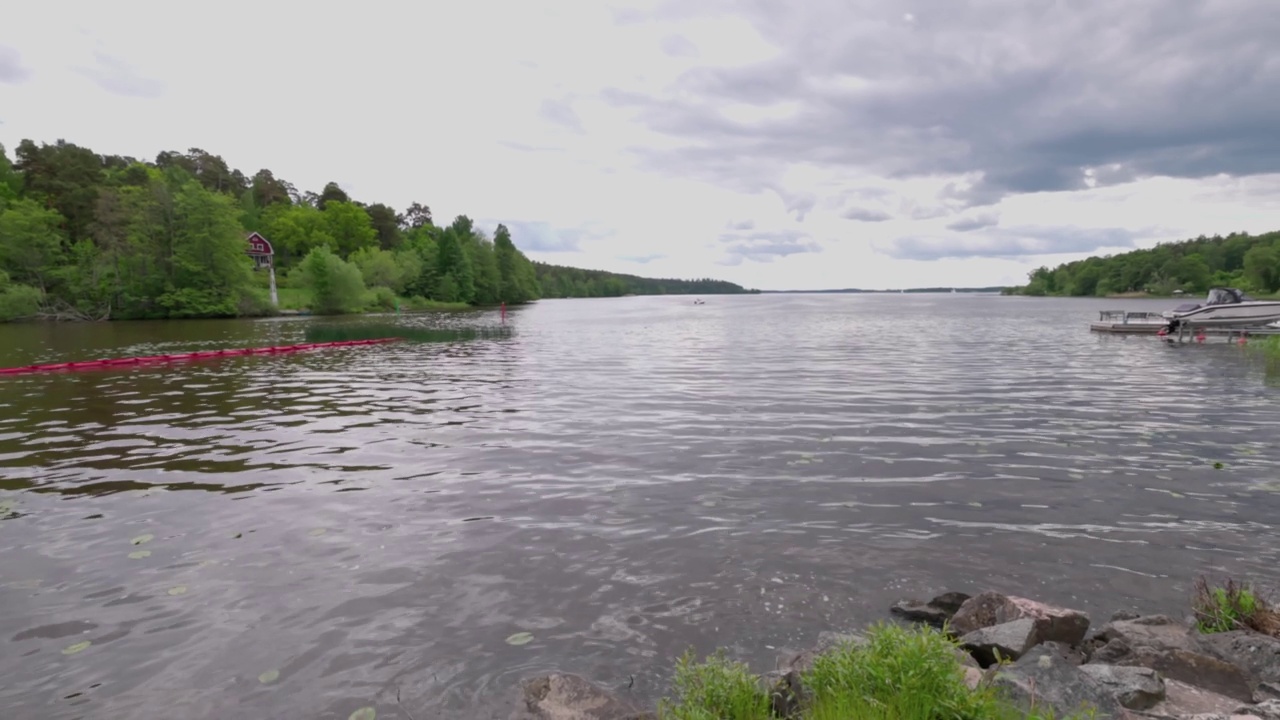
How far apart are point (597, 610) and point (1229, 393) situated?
26.7 meters

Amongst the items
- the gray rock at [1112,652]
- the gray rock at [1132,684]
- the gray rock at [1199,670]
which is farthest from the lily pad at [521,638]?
the gray rock at [1199,670]

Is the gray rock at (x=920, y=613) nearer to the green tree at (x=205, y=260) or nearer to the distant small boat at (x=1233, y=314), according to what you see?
the distant small boat at (x=1233, y=314)

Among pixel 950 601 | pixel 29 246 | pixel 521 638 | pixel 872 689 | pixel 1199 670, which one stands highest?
pixel 29 246

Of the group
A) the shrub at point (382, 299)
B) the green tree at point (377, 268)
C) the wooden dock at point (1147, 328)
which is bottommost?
the wooden dock at point (1147, 328)

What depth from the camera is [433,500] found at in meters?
12.1

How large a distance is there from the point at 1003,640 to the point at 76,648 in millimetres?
9729

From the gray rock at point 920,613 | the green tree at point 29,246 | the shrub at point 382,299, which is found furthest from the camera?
the shrub at point 382,299

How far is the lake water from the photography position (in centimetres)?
700

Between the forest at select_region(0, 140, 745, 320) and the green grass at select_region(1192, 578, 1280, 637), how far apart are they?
106184 mm

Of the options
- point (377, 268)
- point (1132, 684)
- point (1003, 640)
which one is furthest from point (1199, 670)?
point (377, 268)

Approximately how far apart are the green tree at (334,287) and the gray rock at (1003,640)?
11052cm

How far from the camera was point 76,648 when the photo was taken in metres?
7.09

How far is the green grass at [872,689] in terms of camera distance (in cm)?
461

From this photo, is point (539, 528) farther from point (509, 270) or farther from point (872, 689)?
point (509, 270)
